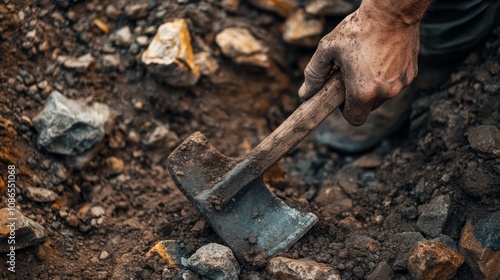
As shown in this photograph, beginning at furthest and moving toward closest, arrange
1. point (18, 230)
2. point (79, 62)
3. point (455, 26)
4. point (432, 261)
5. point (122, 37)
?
1. point (122, 37)
2. point (79, 62)
3. point (455, 26)
4. point (18, 230)
5. point (432, 261)

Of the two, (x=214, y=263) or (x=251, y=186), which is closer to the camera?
(x=214, y=263)

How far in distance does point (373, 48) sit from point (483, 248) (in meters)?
0.96

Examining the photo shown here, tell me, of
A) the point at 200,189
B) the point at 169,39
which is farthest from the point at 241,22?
the point at 200,189

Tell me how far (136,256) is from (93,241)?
0.31 meters

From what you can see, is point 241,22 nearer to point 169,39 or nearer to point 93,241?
point 169,39

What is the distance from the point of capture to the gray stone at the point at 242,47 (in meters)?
3.26

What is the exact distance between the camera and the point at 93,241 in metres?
2.61

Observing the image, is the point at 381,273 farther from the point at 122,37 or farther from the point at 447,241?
the point at 122,37

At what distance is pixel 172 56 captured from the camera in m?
2.97

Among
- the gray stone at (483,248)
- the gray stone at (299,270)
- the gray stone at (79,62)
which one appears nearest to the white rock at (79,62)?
the gray stone at (79,62)

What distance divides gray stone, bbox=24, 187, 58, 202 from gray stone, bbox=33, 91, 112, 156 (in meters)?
0.21

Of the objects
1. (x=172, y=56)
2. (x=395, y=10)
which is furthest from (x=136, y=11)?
(x=395, y=10)

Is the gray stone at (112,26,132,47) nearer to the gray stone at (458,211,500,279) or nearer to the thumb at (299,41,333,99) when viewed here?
the thumb at (299,41,333,99)

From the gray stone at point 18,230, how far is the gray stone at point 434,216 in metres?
1.73
